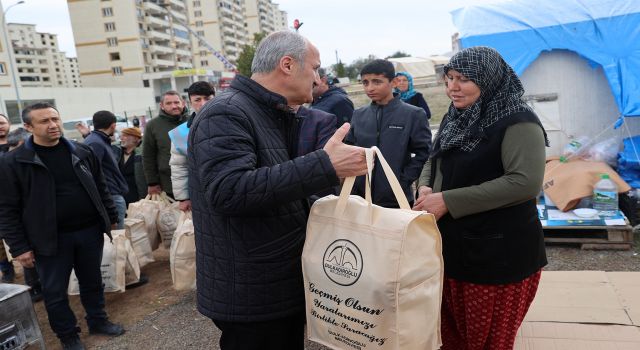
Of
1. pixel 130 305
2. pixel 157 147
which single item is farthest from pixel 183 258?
pixel 157 147

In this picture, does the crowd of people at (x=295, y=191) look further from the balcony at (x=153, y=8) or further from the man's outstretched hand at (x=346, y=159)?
the balcony at (x=153, y=8)

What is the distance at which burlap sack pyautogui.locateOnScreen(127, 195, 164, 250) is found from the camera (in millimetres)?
4688

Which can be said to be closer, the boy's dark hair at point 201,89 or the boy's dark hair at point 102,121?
the boy's dark hair at point 201,89

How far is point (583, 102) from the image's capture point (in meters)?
5.43

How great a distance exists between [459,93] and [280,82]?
875 millimetres

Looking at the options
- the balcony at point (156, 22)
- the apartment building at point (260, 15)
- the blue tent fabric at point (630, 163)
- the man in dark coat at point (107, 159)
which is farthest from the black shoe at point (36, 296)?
the apartment building at point (260, 15)

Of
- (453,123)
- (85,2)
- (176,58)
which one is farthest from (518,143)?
(176,58)

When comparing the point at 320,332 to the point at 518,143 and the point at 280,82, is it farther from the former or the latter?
the point at 518,143

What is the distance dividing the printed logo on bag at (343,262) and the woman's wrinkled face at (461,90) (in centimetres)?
97

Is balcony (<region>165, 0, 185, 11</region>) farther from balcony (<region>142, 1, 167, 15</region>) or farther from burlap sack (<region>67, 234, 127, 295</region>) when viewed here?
burlap sack (<region>67, 234, 127, 295</region>)

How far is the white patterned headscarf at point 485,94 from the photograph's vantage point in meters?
1.87

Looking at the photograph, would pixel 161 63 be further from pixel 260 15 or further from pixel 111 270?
pixel 111 270

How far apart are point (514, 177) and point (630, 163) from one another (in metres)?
4.17

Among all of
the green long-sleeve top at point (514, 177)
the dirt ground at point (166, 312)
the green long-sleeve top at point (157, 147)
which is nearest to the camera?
the green long-sleeve top at point (514, 177)
